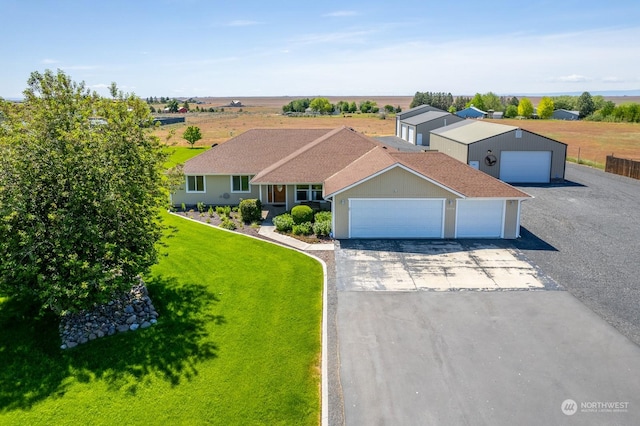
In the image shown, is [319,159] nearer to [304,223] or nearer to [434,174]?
[304,223]

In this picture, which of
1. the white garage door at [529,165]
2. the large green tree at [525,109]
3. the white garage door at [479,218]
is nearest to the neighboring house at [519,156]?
the white garage door at [529,165]

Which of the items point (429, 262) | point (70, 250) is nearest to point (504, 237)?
point (429, 262)

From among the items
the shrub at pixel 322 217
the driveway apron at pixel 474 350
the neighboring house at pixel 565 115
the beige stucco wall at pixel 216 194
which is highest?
the neighboring house at pixel 565 115

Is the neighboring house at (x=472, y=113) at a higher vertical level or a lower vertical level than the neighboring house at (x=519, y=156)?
higher

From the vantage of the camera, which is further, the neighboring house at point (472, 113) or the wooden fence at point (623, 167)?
the neighboring house at point (472, 113)

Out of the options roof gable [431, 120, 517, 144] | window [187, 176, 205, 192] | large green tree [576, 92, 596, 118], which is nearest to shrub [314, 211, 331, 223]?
window [187, 176, 205, 192]

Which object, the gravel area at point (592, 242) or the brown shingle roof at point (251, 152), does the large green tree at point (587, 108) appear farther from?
the brown shingle roof at point (251, 152)
